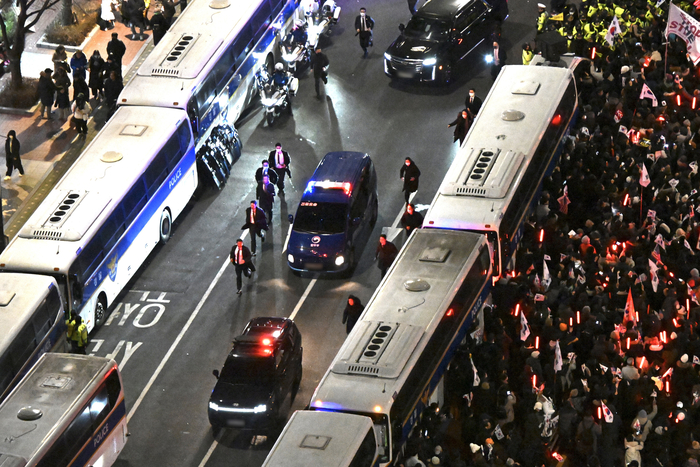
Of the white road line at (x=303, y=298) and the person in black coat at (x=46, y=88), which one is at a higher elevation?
the person in black coat at (x=46, y=88)

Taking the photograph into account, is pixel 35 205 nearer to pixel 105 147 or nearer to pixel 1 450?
pixel 105 147

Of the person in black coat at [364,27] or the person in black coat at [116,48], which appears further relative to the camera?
the person in black coat at [364,27]

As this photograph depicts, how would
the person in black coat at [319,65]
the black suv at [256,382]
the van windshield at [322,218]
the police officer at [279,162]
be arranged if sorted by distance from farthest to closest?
the person in black coat at [319,65] → the police officer at [279,162] → the van windshield at [322,218] → the black suv at [256,382]

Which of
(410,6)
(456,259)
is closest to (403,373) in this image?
(456,259)

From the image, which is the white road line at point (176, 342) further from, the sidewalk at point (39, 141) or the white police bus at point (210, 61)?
the sidewalk at point (39, 141)

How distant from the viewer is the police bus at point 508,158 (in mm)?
31203

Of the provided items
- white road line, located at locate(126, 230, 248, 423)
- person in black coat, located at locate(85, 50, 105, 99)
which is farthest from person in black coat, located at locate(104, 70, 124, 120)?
white road line, located at locate(126, 230, 248, 423)

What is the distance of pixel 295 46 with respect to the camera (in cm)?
4212

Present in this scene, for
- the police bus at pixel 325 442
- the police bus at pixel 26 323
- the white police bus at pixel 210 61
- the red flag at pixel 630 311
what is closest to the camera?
the police bus at pixel 325 442

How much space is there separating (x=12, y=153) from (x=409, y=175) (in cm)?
1141

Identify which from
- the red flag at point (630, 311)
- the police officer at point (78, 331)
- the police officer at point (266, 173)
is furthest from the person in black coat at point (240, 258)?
the red flag at point (630, 311)

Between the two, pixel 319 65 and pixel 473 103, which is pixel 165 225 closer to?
pixel 319 65

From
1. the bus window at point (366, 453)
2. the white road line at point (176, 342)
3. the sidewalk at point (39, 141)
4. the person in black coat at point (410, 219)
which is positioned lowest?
the white road line at point (176, 342)

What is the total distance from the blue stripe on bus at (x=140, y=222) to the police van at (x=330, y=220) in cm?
346
